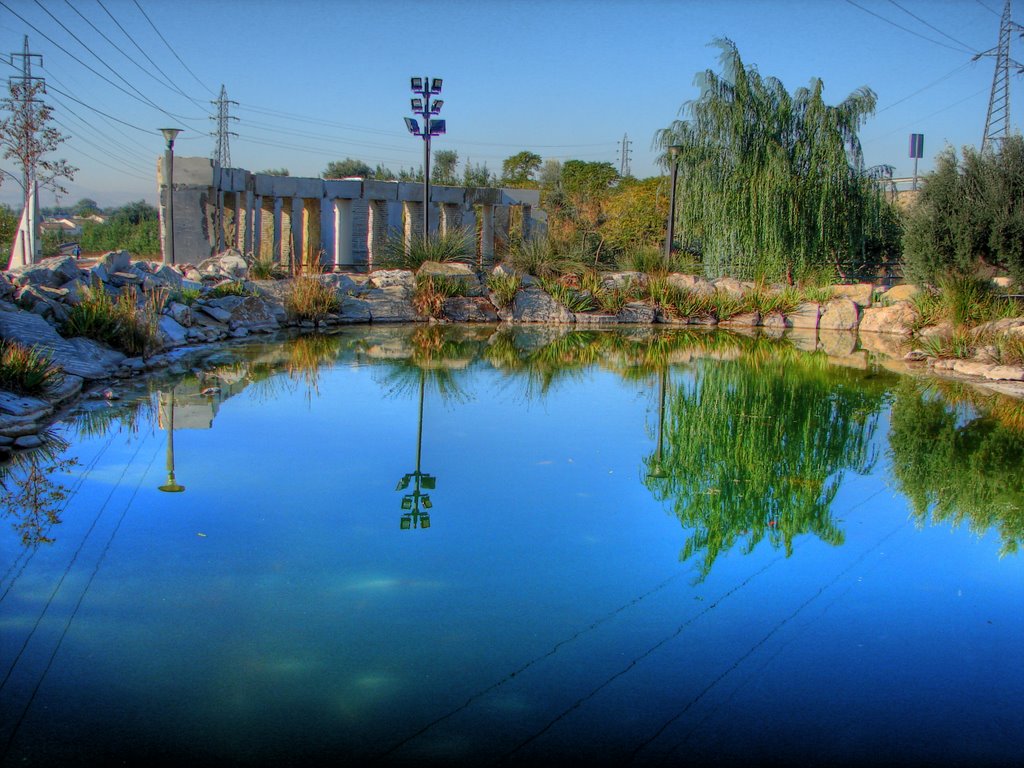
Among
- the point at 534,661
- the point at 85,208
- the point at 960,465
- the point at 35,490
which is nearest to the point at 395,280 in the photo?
the point at 35,490

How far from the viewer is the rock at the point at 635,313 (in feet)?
62.2

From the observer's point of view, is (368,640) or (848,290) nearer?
(368,640)

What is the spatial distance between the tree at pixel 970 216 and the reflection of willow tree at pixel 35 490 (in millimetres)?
14156

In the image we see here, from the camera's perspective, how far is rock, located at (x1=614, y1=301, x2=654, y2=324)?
19.0 metres

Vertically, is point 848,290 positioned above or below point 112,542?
above

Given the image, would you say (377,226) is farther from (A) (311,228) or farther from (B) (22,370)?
(B) (22,370)

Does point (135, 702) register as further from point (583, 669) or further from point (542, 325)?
point (542, 325)

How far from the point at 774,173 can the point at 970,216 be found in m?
5.07

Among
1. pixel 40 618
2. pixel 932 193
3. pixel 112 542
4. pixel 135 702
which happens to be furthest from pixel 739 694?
pixel 932 193

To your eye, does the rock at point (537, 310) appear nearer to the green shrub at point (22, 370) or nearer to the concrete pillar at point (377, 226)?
the concrete pillar at point (377, 226)

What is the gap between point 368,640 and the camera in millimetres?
4074

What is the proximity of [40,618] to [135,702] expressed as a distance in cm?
106

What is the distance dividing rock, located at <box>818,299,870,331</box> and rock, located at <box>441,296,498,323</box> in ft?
23.4

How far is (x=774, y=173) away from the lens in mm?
19266
